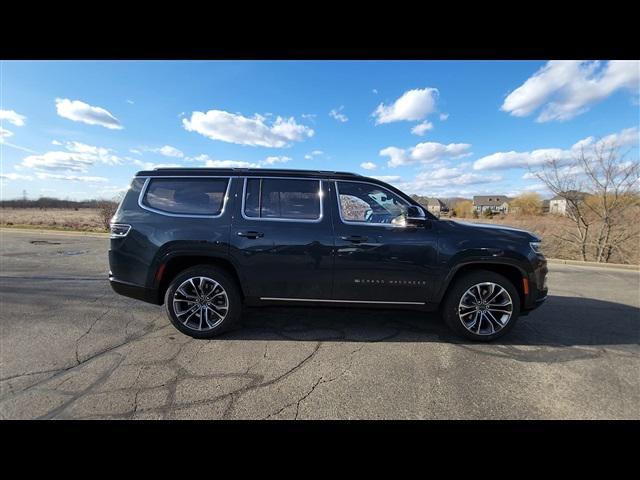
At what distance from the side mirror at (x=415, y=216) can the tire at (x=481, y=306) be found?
0.86 m

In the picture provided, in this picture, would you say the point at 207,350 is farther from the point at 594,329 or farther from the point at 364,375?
the point at 594,329

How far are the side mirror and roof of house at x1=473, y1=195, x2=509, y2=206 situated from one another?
90771mm

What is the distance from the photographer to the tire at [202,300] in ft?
10.8

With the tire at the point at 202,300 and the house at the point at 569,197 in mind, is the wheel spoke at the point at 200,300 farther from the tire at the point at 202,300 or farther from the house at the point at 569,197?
the house at the point at 569,197

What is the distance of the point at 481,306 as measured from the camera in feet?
10.8

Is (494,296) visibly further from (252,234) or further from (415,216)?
(252,234)

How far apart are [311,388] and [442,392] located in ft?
3.66

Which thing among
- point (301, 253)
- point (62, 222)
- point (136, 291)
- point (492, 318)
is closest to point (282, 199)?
point (301, 253)

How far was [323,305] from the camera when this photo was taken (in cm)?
334

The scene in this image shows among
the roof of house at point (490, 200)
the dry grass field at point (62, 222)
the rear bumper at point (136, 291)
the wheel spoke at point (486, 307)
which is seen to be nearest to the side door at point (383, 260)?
the wheel spoke at point (486, 307)

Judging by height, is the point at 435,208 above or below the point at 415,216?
above

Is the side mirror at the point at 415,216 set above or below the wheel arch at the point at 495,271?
above

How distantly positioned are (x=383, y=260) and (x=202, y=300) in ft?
7.22

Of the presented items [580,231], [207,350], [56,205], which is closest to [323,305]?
[207,350]
